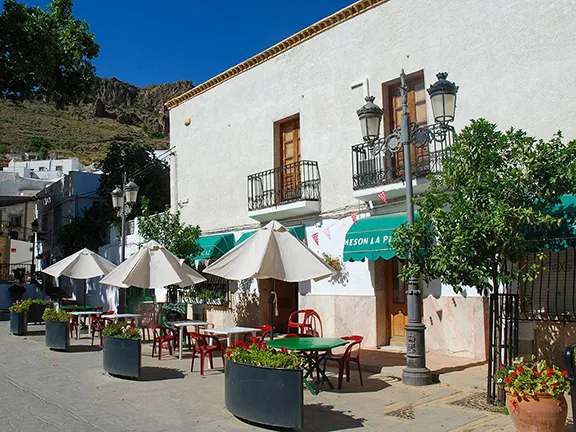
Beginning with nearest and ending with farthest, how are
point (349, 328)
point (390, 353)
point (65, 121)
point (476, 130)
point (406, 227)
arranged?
1. point (476, 130)
2. point (406, 227)
3. point (390, 353)
4. point (349, 328)
5. point (65, 121)

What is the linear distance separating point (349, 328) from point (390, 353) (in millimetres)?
1469

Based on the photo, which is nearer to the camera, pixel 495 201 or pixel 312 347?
pixel 495 201

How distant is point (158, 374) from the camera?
10047mm

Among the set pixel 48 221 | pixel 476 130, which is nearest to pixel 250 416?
pixel 476 130

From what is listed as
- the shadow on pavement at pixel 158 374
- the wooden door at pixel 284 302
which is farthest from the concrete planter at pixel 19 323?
the shadow on pavement at pixel 158 374

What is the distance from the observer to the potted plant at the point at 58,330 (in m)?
13.0

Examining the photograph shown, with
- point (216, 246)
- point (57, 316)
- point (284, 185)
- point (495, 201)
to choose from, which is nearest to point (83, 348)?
point (57, 316)

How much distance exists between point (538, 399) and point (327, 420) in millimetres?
2397

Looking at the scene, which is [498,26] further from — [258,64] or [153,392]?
[153,392]

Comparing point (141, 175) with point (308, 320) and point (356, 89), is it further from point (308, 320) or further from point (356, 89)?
point (356, 89)

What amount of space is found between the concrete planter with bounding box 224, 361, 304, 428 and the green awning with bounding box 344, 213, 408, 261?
5256 millimetres

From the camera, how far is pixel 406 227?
26.6ft

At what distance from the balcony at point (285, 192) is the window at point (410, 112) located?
2293 millimetres

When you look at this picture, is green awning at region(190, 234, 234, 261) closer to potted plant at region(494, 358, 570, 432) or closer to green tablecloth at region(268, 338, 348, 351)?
green tablecloth at region(268, 338, 348, 351)
